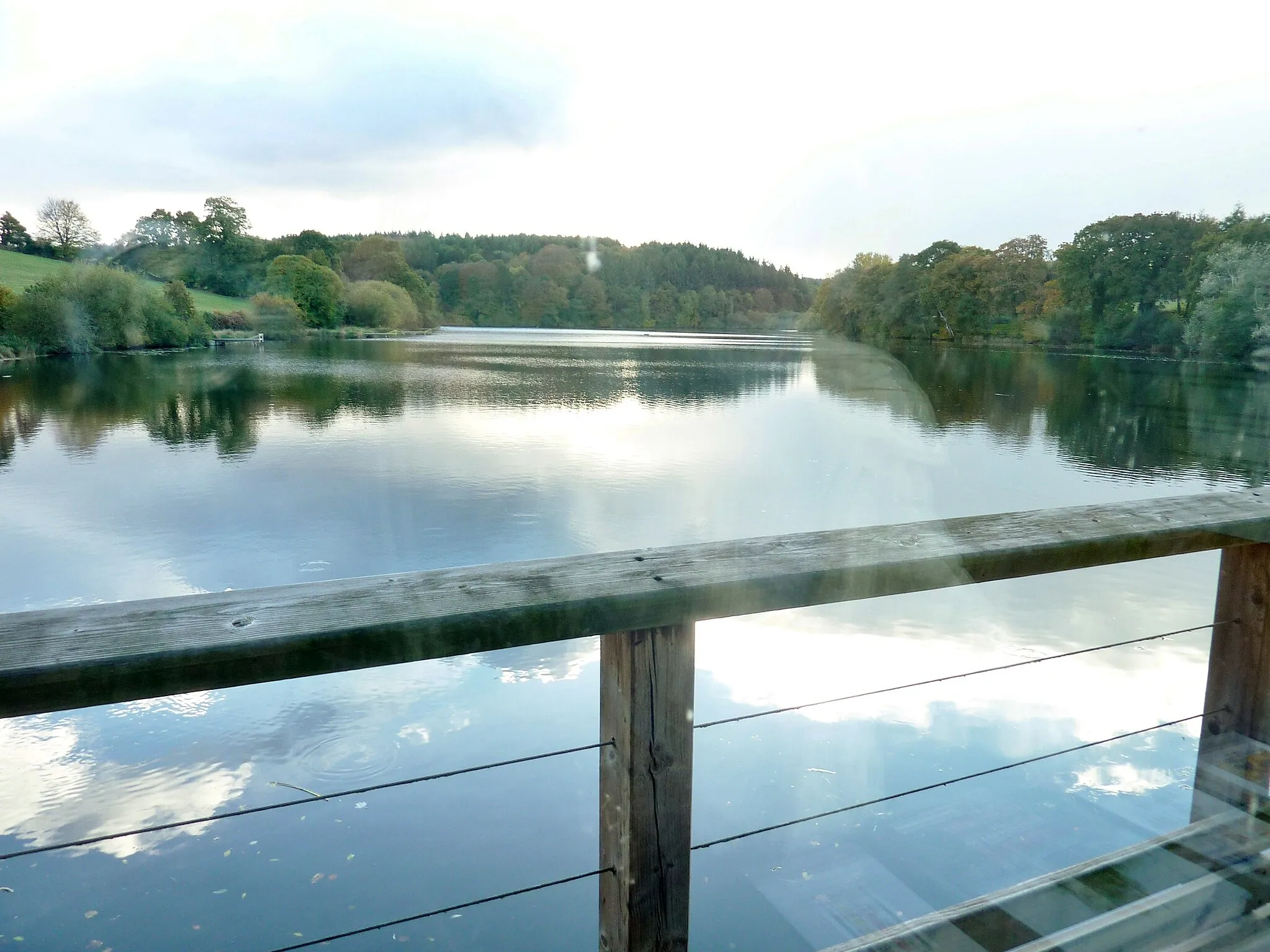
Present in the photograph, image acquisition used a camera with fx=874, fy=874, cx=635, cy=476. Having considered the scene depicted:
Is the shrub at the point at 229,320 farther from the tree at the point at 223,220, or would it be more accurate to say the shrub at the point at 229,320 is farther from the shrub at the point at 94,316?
the tree at the point at 223,220

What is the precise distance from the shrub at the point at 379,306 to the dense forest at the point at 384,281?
48 mm

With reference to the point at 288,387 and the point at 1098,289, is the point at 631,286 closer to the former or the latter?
the point at 288,387

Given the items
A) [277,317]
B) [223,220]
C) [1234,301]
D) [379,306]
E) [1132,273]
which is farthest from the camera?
[379,306]

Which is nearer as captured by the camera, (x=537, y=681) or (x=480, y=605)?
(x=480, y=605)

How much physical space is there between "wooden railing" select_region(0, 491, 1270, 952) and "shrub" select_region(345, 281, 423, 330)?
82.7ft

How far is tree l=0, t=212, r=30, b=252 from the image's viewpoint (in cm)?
1802

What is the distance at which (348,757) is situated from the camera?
511 centimetres

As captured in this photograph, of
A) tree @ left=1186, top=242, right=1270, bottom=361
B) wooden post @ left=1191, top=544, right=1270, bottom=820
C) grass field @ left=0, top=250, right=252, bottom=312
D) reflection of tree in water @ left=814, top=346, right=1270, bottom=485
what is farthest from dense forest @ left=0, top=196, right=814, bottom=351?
wooden post @ left=1191, top=544, right=1270, bottom=820

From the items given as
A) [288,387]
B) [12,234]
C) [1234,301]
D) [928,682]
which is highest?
[12,234]

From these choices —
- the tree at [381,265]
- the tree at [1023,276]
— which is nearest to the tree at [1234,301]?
the tree at [1023,276]

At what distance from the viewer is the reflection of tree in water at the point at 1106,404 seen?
16.9m

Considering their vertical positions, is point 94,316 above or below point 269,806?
above

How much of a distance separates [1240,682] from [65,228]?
80.0 ft

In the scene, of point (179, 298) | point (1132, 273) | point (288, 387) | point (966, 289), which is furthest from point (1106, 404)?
point (179, 298)
